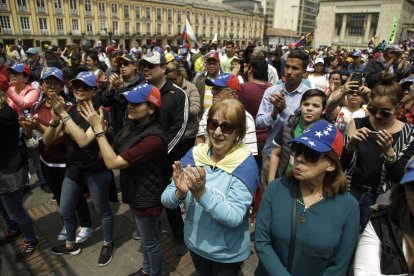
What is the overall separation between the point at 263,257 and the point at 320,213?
1.64 feet

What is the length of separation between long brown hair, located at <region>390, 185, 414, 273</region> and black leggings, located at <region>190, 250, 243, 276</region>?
3.70 feet

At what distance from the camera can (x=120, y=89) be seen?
414 centimetres

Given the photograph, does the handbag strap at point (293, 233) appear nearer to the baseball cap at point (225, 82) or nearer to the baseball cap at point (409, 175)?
the baseball cap at point (409, 175)

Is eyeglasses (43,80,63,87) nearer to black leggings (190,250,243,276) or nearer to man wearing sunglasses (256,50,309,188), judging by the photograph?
man wearing sunglasses (256,50,309,188)

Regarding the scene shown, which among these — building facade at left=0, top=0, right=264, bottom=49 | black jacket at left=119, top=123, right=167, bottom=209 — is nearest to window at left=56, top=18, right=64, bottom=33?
building facade at left=0, top=0, right=264, bottom=49

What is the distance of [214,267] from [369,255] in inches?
43.0

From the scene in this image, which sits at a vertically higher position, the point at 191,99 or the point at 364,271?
the point at 191,99

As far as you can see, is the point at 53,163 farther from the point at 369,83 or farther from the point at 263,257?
the point at 369,83

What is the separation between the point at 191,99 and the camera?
466 cm

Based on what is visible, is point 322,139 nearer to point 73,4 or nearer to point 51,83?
point 51,83

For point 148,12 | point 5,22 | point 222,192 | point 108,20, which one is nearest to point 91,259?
point 222,192

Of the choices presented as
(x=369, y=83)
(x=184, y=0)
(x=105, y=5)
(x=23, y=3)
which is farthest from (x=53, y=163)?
(x=184, y=0)

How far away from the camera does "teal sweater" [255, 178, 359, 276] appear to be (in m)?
1.83

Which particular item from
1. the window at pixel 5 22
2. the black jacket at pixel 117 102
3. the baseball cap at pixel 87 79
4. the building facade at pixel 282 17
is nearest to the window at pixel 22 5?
the window at pixel 5 22
